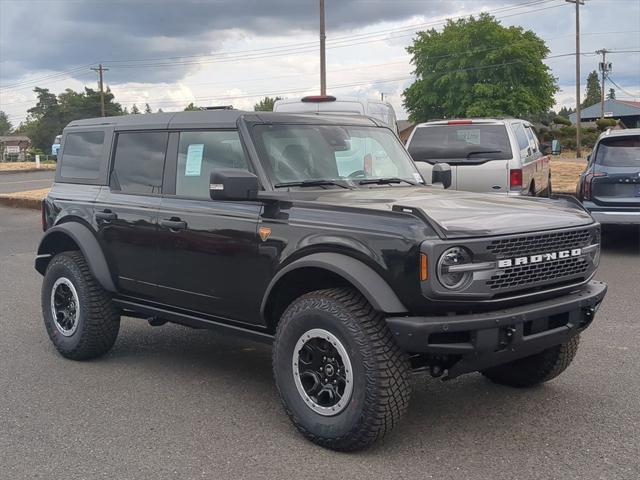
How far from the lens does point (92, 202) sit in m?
5.73

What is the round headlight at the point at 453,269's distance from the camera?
12.0 ft

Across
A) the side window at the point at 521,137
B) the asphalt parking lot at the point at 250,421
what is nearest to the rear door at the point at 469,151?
the side window at the point at 521,137

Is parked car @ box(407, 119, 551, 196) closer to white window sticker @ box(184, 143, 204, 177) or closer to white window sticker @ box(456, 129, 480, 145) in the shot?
white window sticker @ box(456, 129, 480, 145)

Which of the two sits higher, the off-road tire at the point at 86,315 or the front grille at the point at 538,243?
the front grille at the point at 538,243

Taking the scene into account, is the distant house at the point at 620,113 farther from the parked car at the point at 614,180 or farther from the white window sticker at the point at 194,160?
the white window sticker at the point at 194,160

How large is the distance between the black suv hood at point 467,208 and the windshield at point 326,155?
19 cm

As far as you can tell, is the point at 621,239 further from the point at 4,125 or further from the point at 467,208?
the point at 4,125

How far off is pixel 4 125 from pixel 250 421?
628 feet

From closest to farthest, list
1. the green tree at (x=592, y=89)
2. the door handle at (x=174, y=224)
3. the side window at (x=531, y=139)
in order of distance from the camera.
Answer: the door handle at (x=174, y=224)
the side window at (x=531, y=139)
the green tree at (x=592, y=89)

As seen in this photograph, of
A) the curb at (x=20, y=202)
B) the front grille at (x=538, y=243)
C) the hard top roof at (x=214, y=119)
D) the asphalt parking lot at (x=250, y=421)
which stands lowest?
the asphalt parking lot at (x=250, y=421)

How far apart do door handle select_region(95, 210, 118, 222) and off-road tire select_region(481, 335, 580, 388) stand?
2.96m

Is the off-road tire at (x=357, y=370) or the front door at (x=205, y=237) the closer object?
the off-road tire at (x=357, y=370)

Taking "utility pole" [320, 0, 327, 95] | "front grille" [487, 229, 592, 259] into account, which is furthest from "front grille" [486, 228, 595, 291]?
"utility pole" [320, 0, 327, 95]

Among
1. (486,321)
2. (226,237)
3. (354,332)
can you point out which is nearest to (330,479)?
(354,332)
